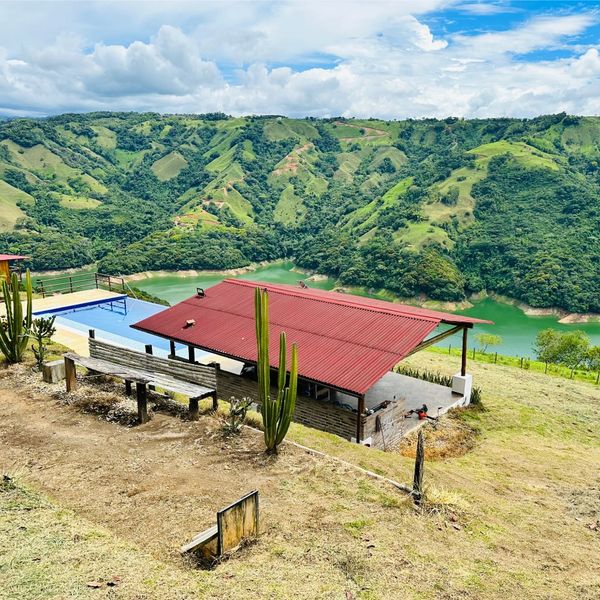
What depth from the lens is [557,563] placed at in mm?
Answer: 6734

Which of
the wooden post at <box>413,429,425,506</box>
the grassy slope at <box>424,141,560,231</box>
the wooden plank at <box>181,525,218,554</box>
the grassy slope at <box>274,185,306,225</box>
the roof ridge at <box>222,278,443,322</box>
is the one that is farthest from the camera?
the grassy slope at <box>274,185,306,225</box>

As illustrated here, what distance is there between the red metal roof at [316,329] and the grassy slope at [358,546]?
8.41ft

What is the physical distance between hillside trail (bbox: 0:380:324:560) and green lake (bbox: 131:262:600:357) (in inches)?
1567

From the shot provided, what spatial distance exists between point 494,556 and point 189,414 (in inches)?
221

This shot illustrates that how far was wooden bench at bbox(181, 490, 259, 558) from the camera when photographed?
238 inches

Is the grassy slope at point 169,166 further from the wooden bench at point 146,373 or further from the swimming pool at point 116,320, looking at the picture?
the wooden bench at point 146,373

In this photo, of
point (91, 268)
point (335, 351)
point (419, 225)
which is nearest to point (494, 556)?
point (335, 351)

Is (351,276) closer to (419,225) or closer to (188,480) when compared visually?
(419,225)

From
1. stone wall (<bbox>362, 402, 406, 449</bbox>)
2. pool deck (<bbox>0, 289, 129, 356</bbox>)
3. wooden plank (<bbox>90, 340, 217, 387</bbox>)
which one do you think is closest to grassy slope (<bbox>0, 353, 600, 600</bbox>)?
wooden plank (<bbox>90, 340, 217, 387</bbox>)

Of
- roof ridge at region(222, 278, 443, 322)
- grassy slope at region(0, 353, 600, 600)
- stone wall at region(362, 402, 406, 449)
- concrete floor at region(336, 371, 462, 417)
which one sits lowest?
concrete floor at region(336, 371, 462, 417)

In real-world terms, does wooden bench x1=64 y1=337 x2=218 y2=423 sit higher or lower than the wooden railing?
higher

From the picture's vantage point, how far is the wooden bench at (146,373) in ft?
31.6

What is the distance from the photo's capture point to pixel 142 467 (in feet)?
26.5

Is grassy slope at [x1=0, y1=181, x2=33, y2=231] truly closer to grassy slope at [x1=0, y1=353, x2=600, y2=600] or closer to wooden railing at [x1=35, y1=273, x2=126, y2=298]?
wooden railing at [x1=35, y1=273, x2=126, y2=298]
